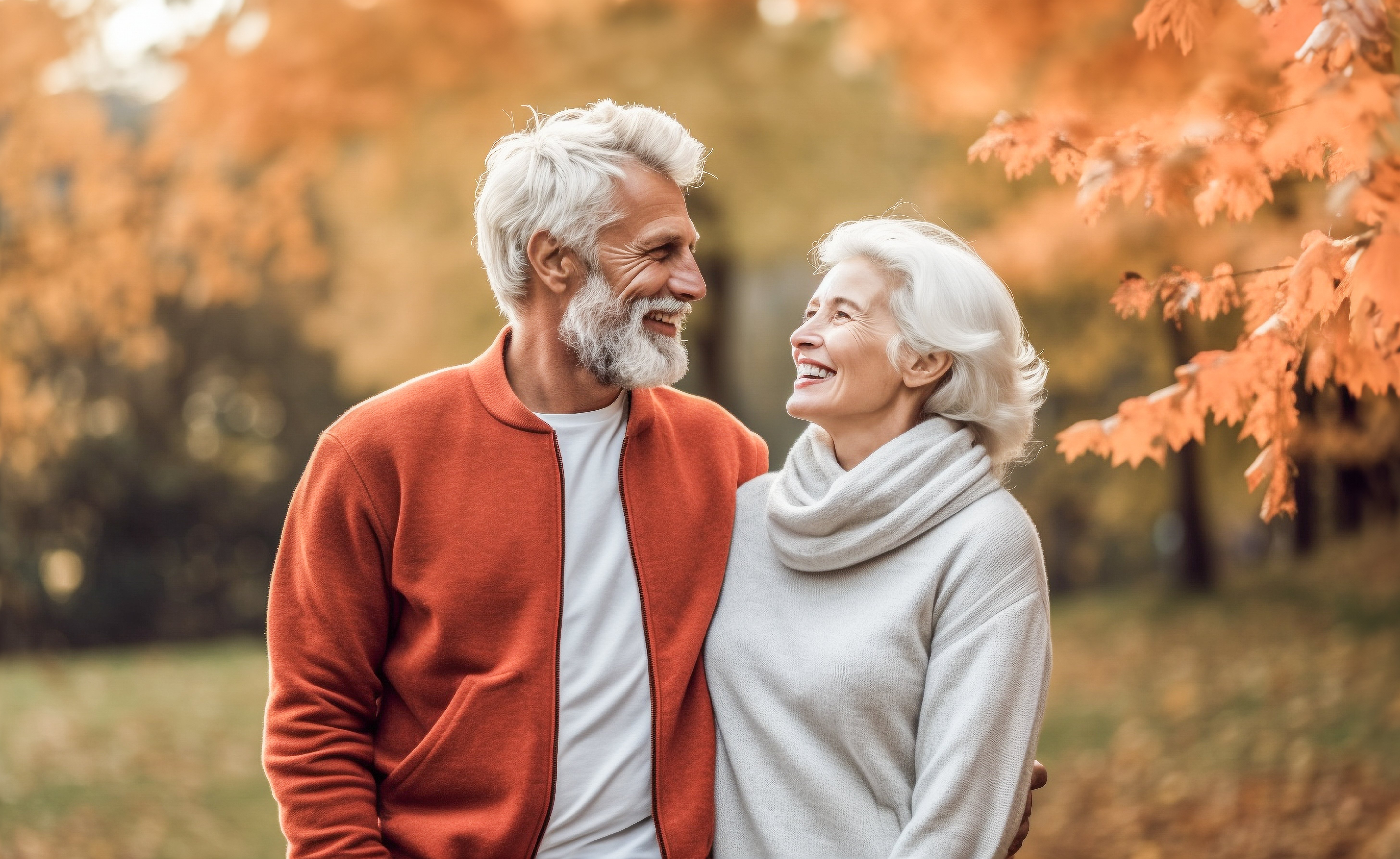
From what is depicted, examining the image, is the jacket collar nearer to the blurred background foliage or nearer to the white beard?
the white beard

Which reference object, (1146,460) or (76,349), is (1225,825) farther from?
(76,349)

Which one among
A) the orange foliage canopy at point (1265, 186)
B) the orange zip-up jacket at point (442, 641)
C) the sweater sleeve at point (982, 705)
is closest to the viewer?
the orange foliage canopy at point (1265, 186)

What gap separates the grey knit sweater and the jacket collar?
33cm

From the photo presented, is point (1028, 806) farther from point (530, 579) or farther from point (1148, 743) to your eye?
point (1148, 743)

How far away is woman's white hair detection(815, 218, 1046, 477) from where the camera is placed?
240cm

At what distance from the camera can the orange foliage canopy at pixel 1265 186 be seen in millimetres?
1734

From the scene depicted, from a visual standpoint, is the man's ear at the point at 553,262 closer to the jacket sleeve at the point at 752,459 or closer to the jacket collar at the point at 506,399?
the jacket collar at the point at 506,399

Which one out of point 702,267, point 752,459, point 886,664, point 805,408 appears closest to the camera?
point 886,664

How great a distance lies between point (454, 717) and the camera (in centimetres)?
229

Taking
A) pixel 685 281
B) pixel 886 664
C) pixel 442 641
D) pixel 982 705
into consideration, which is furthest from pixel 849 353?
pixel 442 641

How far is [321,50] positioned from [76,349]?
7.70 ft

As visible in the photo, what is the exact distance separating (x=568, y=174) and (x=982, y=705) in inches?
51.0

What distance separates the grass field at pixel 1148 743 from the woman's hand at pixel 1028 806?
3.68 m

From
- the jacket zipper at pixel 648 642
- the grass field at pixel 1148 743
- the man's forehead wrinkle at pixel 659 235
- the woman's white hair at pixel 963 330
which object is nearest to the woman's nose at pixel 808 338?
the woman's white hair at pixel 963 330
